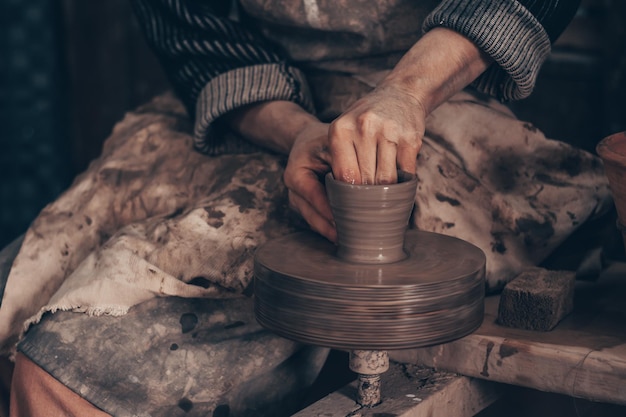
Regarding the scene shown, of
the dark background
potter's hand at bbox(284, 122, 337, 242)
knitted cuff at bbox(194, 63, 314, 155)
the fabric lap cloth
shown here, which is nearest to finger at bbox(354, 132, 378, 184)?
potter's hand at bbox(284, 122, 337, 242)

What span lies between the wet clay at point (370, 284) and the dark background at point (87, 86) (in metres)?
1.30

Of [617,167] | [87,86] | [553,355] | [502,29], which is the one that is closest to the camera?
[617,167]

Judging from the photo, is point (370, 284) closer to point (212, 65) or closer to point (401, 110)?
point (401, 110)

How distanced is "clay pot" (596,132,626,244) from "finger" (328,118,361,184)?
1.19 ft

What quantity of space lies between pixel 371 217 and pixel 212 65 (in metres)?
0.69

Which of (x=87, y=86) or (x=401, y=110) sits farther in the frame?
(x=87, y=86)

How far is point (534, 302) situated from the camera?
1.52m

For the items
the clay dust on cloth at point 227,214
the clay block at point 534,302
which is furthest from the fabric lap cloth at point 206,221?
the clay block at point 534,302

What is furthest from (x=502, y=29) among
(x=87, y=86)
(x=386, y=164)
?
(x=87, y=86)

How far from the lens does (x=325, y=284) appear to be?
1250 mm

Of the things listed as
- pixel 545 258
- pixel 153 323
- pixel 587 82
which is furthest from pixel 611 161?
pixel 587 82

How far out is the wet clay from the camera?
1.25 metres

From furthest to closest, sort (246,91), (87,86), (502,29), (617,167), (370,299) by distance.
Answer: (87,86) → (246,91) → (502,29) → (617,167) → (370,299)

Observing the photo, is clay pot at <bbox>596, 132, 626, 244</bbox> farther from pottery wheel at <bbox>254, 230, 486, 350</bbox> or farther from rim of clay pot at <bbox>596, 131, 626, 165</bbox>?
pottery wheel at <bbox>254, 230, 486, 350</bbox>
